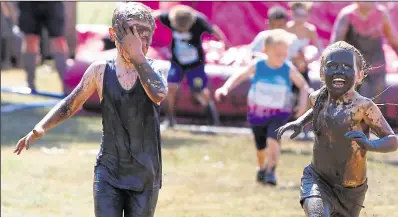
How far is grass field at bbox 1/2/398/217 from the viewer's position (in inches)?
317

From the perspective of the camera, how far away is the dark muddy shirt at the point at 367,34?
10961mm

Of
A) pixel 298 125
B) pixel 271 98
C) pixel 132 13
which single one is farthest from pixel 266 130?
pixel 132 13

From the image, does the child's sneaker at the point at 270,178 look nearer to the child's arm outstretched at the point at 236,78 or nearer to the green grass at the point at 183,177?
the green grass at the point at 183,177

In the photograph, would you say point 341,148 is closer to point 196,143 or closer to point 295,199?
point 295,199

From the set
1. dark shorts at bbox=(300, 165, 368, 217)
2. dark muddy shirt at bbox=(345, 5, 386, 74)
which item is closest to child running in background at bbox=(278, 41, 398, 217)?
dark shorts at bbox=(300, 165, 368, 217)

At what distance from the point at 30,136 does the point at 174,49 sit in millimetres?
7315

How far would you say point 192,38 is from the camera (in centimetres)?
1248

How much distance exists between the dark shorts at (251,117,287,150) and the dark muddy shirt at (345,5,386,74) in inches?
73.9

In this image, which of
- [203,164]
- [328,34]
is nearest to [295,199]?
[203,164]

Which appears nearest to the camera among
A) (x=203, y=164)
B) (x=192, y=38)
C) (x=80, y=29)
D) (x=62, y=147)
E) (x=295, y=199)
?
(x=295, y=199)

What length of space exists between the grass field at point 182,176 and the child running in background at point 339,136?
1.47 m

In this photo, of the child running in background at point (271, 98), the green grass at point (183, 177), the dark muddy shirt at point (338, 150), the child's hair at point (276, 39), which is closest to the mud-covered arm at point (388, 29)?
the green grass at point (183, 177)

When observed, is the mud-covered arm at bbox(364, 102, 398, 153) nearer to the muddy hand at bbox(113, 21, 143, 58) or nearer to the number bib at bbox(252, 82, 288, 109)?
the muddy hand at bbox(113, 21, 143, 58)

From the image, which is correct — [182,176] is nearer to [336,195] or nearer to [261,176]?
[261,176]
